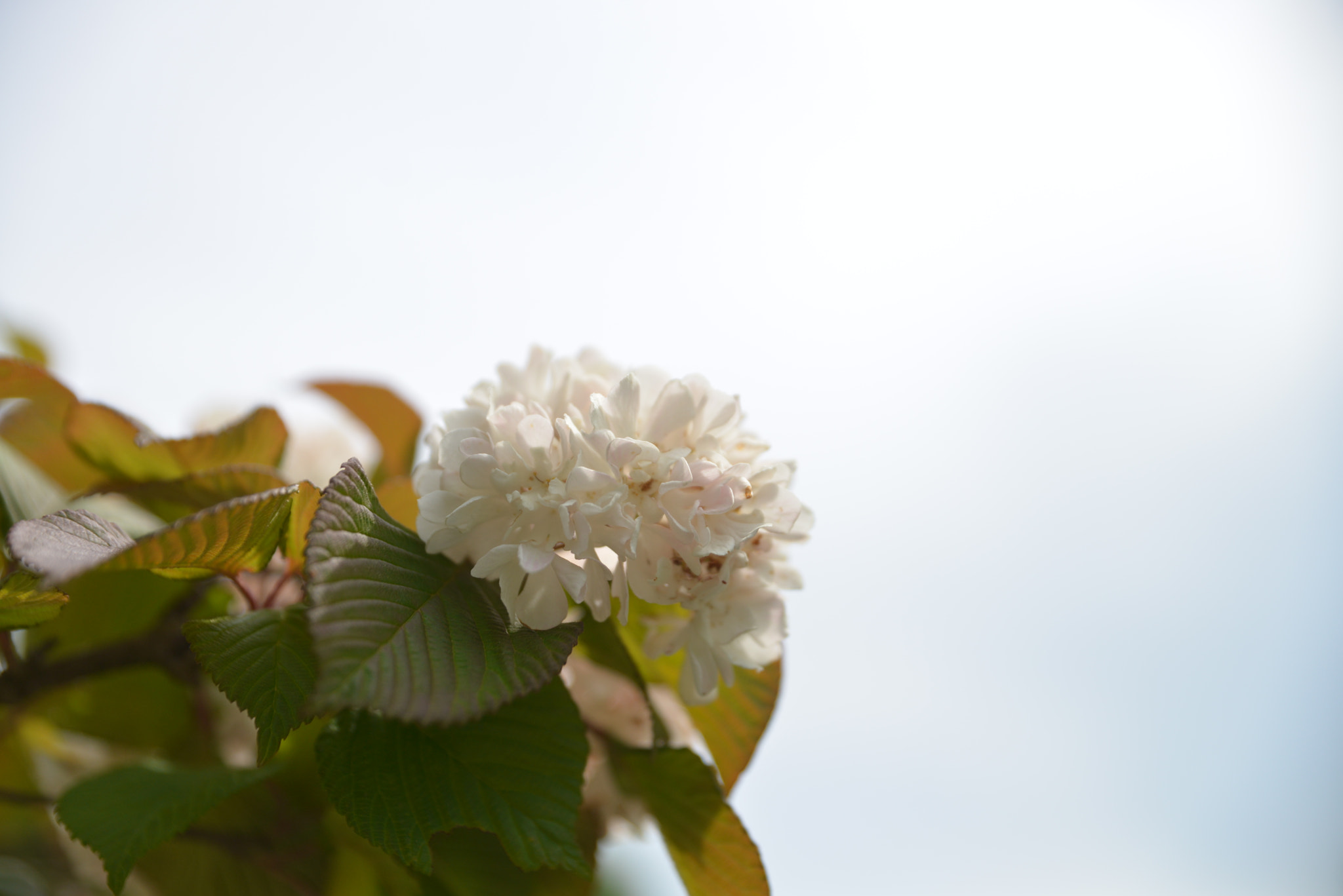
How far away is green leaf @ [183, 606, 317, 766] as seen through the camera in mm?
310

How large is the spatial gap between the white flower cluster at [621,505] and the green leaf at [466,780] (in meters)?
0.06

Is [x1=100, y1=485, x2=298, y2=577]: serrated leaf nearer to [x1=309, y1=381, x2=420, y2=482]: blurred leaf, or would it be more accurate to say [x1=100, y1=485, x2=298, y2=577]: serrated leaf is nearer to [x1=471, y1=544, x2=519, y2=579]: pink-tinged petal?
[x1=471, y1=544, x2=519, y2=579]: pink-tinged petal

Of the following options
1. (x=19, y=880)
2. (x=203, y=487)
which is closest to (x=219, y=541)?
(x=203, y=487)

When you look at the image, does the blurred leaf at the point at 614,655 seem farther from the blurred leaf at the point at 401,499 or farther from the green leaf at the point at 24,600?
the green leaf at the point at 24,600

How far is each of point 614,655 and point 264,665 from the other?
19cm

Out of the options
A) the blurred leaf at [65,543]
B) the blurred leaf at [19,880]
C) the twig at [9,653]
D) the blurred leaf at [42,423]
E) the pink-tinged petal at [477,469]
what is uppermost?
the pink-tinged petal at [477,469]

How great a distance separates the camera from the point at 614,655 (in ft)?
1.47

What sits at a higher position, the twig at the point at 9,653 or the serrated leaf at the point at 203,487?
the serrated leaf at the point at 203,487

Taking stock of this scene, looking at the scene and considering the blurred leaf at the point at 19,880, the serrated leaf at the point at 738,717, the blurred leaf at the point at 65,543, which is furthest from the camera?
the blurred leaf at the point at 19,880

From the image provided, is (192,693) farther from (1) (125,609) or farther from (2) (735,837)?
(2) (735,837)

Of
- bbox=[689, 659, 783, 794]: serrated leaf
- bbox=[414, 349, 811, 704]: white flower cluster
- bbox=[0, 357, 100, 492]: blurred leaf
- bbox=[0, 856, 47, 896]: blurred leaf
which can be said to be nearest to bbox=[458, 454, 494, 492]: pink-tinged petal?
bbox=[414, 349, 811, 704]: white flower cluster

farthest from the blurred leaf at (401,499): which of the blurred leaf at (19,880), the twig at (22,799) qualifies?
the blurred leaf at (19,880)

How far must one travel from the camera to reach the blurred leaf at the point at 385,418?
641 mm

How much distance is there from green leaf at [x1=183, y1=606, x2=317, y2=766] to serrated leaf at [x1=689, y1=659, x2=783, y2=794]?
24cm
